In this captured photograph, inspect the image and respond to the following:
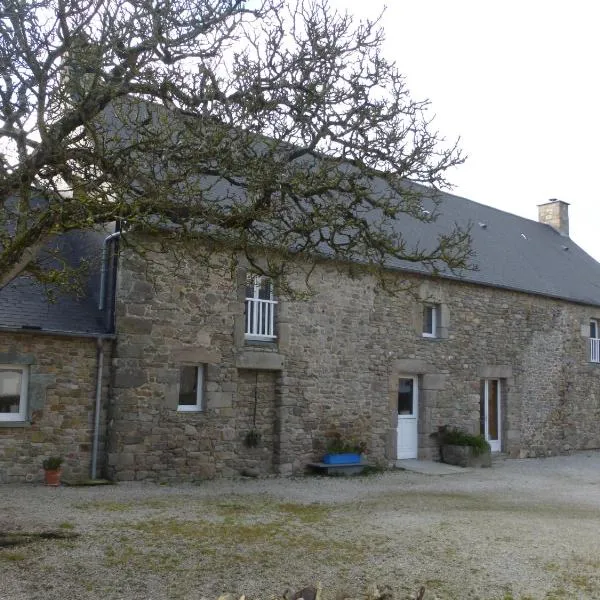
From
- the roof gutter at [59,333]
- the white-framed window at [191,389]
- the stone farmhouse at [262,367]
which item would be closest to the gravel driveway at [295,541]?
the stone farmhouse at [262,367]

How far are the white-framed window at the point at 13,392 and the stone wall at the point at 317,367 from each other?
129cm

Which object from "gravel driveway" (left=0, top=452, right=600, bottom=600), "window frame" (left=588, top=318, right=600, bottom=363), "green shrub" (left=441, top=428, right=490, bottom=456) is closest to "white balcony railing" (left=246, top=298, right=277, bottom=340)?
"gravel driveway" (left=0, top=452, right=600, bottom=600)

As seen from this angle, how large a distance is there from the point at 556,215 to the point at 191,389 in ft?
53.0

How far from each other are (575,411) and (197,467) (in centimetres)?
1099

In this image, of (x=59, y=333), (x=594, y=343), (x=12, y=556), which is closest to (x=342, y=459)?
(x=59, y=333)

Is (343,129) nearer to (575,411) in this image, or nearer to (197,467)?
(197,467)

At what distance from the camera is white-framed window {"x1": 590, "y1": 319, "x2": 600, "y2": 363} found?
62.0 feet

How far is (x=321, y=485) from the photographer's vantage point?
36.7 ft

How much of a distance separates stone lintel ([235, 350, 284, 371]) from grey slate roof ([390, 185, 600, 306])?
11.1 ft

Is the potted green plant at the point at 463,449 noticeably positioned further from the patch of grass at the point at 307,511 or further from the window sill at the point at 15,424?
the window sill at the point at 15,424

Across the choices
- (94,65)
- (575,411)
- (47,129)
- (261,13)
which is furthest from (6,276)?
(575,411)

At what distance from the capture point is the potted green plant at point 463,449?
555 inches

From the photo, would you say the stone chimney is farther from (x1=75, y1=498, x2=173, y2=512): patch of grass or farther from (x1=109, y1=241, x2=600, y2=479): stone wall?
(x1=75, y1=498, x2=173, y2=512): patch of grass

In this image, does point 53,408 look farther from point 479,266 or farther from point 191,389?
point 479,266
